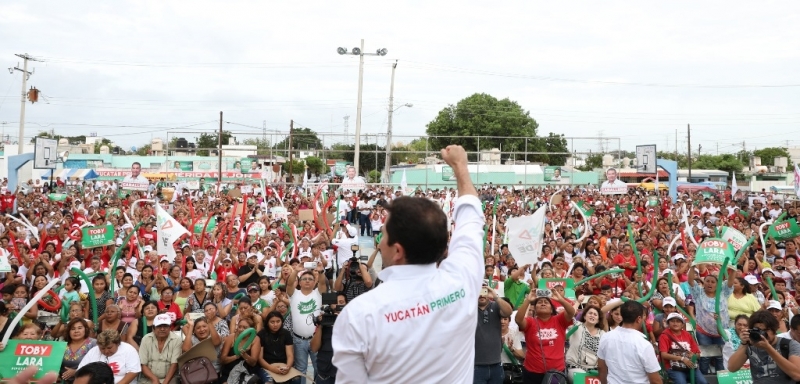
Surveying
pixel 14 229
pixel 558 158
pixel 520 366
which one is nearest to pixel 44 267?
pixel 14 229

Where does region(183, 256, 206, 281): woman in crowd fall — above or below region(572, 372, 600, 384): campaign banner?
above

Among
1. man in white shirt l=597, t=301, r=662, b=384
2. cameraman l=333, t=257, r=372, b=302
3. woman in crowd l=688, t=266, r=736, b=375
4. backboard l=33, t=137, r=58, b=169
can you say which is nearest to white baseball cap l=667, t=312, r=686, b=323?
woman in crowd l=688, t=266, r=736, b=375

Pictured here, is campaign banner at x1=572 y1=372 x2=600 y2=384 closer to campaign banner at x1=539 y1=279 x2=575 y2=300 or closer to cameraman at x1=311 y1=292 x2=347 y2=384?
campaign banner at x1=539 y1=279 x2=575 y2=300

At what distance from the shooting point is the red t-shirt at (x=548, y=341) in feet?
21.6

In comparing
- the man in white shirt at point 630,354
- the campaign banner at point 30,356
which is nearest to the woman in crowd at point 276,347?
the campaign banner at point 30,356

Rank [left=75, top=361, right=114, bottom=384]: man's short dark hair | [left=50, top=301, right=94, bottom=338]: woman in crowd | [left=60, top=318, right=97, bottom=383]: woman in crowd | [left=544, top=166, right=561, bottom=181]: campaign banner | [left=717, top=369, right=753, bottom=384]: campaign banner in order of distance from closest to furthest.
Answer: [left=75, top=361, right=114, bottom=384]: man's short dark hair → [left=717, top=369, right=753, bottom=384]: campaign banner → [left=60, top=318, right=97, bottom=383]: woman in crowd → [left=50, top=301, right=94, bottom=338]: woman in crowd → [left=544, top=166, right=561, bottom=181]: campaign banner

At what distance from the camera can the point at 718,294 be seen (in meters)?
7.63

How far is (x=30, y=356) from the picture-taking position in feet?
19.9

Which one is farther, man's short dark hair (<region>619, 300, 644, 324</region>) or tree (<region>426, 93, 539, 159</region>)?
tree (<region>426, 93, 539, 159</region>)

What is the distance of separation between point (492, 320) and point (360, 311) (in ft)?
15.5

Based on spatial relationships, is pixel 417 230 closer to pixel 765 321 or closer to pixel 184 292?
pixel 765 321

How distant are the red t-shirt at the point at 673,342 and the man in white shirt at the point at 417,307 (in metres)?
5.45

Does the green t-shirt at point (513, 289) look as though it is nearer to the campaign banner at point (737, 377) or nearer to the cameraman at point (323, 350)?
the cameraman at point (323, 350)

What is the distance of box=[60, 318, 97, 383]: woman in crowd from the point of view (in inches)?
263
